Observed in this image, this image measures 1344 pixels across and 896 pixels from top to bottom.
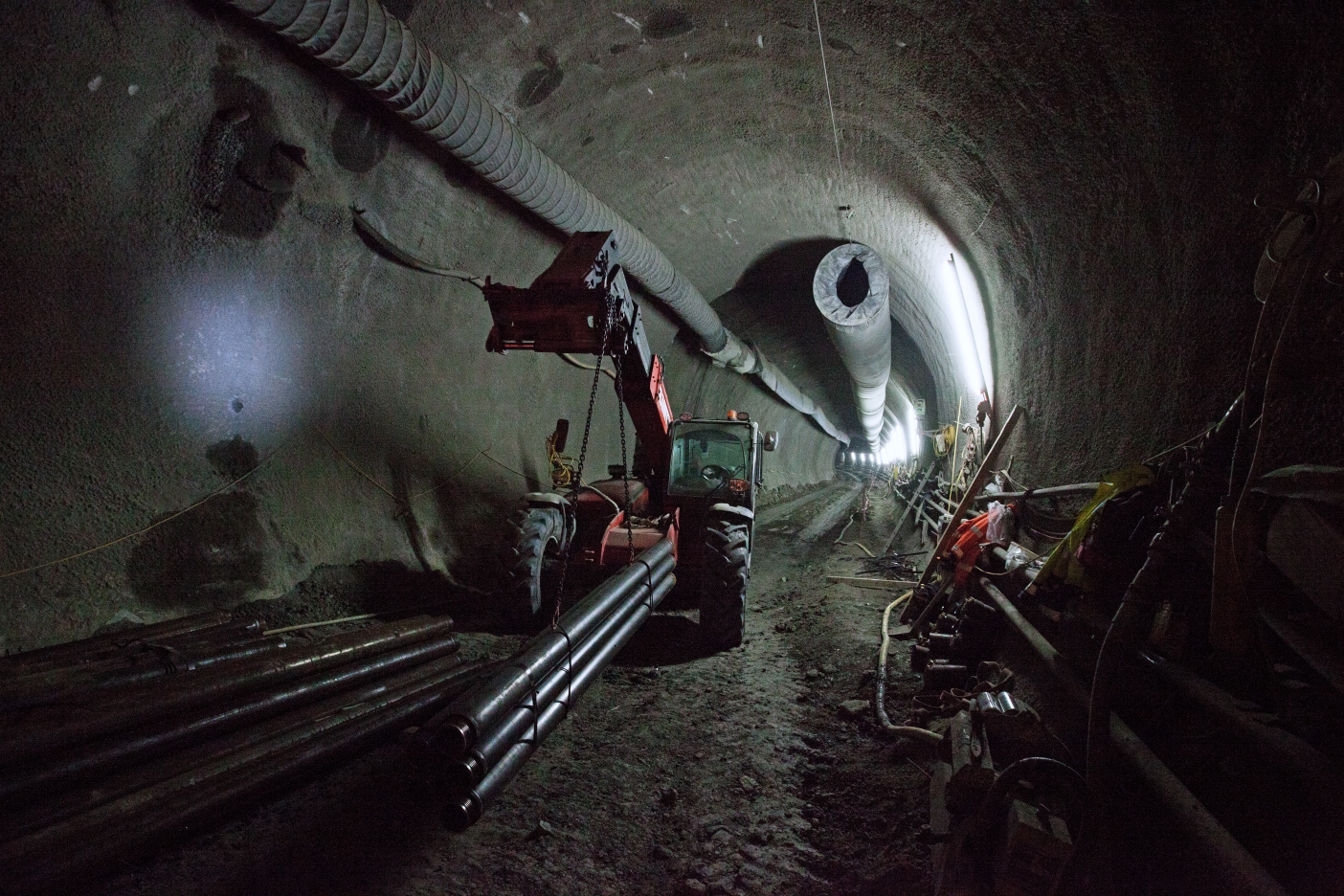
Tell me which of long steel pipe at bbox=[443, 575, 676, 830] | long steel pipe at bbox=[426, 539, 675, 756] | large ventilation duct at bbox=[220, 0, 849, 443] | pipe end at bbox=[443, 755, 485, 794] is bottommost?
long steel pipe at bbox=[443, 575, 676, 830]

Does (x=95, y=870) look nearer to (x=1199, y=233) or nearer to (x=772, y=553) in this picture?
(x=1199, y=233)

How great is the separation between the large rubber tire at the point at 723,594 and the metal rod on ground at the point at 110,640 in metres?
3.38

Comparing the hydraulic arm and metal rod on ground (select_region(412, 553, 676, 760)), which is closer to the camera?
metal rod on ground (select_region(412, 553, 676, 760))

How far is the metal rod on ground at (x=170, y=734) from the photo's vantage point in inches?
79.7

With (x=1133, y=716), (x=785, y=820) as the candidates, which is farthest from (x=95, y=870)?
(x=1133, y=716)

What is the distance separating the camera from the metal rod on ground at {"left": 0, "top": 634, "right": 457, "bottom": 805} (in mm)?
2023

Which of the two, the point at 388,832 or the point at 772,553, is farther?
the point at 772,553

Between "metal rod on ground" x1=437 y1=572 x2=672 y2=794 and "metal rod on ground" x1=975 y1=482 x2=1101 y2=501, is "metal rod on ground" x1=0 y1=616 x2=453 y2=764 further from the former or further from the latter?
"metal rod on ground" x1=975 y1=482 x2=1101 y2=501

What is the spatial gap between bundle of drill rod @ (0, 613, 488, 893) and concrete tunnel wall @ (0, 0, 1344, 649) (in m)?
1.10

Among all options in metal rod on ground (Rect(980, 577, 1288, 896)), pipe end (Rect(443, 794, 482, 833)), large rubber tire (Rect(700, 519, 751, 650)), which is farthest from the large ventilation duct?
metal rod on ground (Rect(980, 577, 1288, 896))

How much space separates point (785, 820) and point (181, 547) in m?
4.30

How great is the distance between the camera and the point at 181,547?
393cm

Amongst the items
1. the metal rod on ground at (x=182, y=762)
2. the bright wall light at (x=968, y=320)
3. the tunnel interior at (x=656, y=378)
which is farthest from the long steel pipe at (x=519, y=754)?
the bright wall light at (x=968, y=320)

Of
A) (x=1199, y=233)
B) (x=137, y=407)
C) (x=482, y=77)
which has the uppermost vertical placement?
(x=482, y=77)
